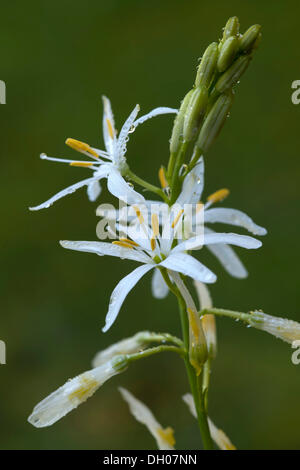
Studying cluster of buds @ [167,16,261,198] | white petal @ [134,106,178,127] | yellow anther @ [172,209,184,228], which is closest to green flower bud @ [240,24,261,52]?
cluster of buds @ [167,16,261,198]

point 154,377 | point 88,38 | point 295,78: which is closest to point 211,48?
point 154,377

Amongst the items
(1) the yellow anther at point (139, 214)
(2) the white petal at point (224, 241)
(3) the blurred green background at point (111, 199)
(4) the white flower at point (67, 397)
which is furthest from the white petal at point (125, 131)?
(3) the blurred green background at point (111, 199)

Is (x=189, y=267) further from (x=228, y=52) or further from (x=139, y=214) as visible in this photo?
(x=228, y=52)

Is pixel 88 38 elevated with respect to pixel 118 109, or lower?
elevated

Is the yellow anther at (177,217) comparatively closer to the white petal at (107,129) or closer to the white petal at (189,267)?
the white petal at (189,267)

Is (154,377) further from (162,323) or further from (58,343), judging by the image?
(58,343)
